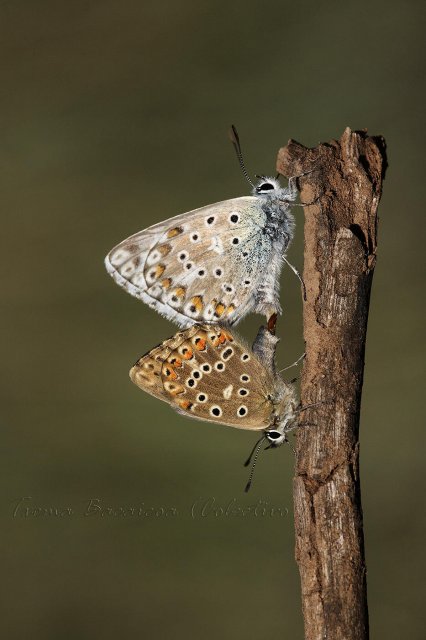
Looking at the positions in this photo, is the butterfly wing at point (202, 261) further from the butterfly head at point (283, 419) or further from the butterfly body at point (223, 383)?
the butterfly head at point (283, 419)

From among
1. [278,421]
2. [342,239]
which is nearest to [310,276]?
[342,239]

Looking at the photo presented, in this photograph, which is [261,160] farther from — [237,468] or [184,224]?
[184,224]

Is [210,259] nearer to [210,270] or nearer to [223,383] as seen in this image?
[210,270]

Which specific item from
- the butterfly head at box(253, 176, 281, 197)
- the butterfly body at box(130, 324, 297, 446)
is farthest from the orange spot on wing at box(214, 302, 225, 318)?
the butterfly head at box(253, 176, 281, 197)

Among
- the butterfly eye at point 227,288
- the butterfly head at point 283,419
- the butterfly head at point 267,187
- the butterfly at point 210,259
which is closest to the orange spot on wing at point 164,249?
the butterfly at point 210,259

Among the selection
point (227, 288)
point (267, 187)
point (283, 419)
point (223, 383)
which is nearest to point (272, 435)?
point (283, 419)

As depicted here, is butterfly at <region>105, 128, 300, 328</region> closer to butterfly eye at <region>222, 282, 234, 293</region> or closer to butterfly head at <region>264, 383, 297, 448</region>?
butterfly eye at <region>222, 282, 234, 293</region>
